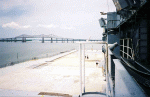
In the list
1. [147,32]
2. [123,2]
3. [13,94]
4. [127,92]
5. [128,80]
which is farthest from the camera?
[123,2]

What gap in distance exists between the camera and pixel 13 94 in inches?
475

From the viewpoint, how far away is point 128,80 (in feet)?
7.79

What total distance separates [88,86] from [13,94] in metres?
8.76

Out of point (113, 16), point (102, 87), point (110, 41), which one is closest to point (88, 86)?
point (102, 87)

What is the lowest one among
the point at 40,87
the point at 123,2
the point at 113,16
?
the point at 40,87

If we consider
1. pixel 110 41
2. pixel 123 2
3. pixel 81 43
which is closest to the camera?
pixel 81 43

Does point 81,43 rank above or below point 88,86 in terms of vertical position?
above

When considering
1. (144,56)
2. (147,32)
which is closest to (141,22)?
A: (147,32)

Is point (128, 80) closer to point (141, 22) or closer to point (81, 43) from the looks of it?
point (81, 43)

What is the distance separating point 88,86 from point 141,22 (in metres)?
10.5

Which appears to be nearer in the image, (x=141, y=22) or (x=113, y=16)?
(x=141, y=22)

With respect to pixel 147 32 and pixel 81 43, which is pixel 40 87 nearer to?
pixel 81 43

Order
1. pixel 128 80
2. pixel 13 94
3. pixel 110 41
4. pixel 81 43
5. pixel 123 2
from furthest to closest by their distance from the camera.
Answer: pixel 110 41, pixel 123 2, pixel 13 94, pixel 81 43, pixel 128 80

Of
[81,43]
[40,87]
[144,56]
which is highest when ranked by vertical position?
[81,43]
